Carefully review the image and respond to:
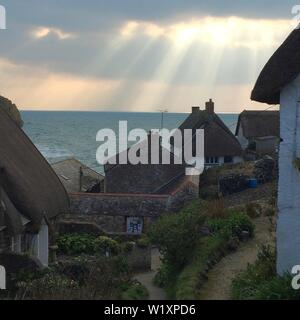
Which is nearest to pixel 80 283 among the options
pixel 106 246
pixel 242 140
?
pixel 106 246

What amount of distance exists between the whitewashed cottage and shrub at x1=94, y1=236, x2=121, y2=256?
12143 millimetres

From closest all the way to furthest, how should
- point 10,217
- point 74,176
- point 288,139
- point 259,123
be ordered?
point 288,139
point 10,217
point 74,176
point 259,123

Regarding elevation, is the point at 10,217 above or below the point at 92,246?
above

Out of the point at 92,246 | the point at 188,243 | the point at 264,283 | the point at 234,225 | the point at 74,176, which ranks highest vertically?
the point at 74,176

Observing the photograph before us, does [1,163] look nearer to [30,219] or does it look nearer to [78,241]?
[30,219]

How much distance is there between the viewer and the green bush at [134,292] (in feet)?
53.9

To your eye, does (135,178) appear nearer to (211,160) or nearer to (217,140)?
(211,160)

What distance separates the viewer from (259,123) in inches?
2330

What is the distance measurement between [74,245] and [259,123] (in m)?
36.7

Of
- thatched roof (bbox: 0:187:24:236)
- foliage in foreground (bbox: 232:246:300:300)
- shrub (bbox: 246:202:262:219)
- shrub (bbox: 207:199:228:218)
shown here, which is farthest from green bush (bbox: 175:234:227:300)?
thatched roof (bbox: 0:187:24:236)

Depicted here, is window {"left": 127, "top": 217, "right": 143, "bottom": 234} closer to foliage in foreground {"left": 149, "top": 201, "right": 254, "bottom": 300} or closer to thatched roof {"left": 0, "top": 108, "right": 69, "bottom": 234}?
thatched roof {"left": 0, "top": 108, "right": 69, "bottom": 234}

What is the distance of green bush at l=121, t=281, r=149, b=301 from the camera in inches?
646

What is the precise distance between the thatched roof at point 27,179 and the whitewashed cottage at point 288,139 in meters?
8.94
